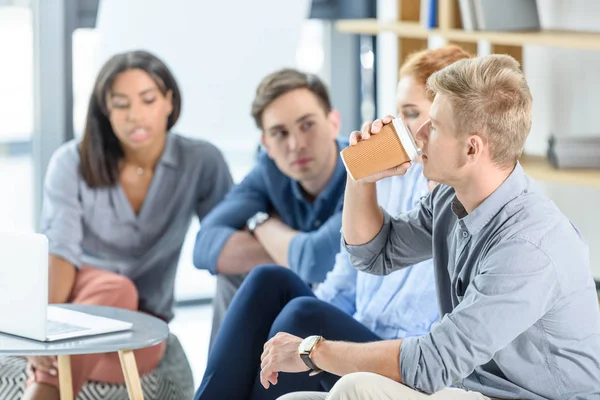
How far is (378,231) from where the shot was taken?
2012 millimetres

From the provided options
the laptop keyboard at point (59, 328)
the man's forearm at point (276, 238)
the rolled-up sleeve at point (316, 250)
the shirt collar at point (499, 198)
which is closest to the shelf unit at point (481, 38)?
the rolled-up sleeve at point (316, 250)

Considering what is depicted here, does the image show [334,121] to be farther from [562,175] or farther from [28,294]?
[28,294]

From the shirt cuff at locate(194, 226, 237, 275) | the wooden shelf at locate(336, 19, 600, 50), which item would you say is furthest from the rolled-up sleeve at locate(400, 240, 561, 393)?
the shirt cuff at locate(194, 226, 237, 275)

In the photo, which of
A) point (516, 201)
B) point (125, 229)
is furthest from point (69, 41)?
point (516, 201)

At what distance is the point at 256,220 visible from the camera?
2.99 meters

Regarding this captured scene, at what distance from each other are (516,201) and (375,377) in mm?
392

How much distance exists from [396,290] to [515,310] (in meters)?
0.80

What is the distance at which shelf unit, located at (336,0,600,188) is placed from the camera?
270cm

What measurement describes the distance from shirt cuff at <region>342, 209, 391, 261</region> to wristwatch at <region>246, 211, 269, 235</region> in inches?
37.8

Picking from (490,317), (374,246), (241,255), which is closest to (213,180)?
(241,255)

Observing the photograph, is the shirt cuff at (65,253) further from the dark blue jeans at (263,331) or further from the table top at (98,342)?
the dark blue jeans at (263,331)

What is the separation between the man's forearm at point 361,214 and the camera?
6.50ft

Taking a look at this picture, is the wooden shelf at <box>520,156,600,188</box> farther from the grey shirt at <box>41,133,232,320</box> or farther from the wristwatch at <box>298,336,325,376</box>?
the wristwatch at <box>298,336,325,376</box>

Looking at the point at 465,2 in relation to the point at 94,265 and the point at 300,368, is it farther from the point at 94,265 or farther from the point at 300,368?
the point at 300,368
